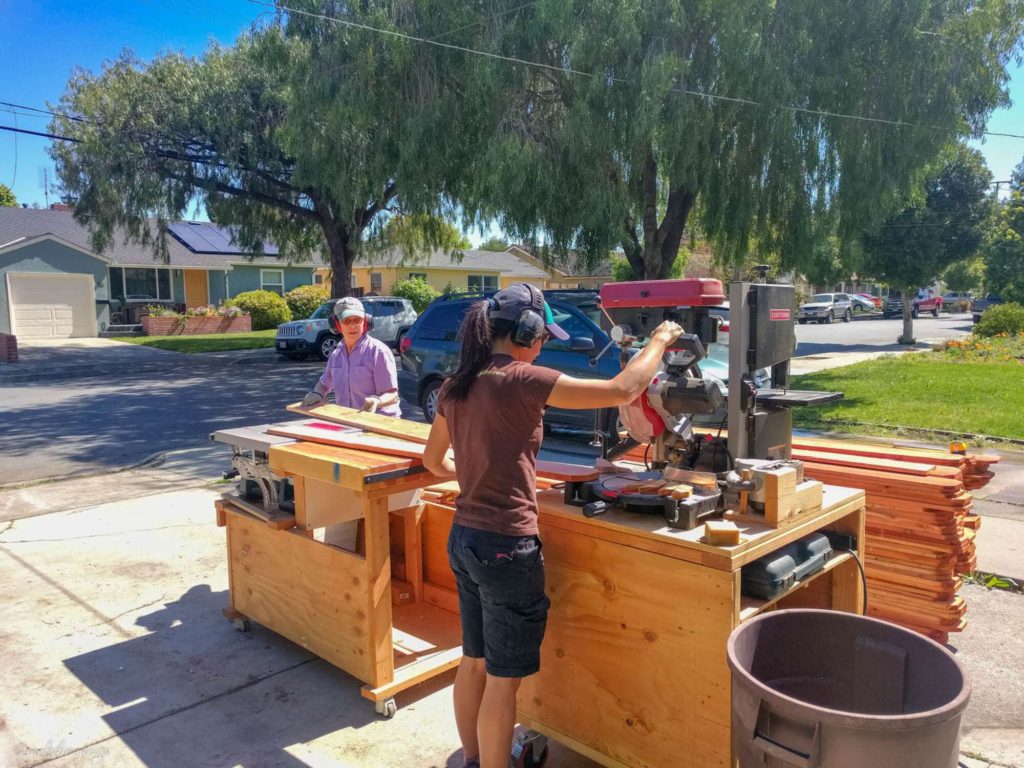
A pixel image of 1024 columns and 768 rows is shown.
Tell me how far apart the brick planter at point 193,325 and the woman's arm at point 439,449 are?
29.7 metres

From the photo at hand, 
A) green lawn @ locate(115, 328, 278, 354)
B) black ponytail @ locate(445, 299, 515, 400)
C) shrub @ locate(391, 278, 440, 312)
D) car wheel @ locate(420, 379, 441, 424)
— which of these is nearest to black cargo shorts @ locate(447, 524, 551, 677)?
black ponytail @ locate(445, 299, 515, 400)

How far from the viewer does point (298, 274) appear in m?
36.2

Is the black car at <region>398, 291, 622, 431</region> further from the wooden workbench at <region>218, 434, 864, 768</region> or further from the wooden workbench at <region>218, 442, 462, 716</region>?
the wooden workbench at <region>218, 434, 864, 768</region>

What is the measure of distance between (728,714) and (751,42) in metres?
10.7

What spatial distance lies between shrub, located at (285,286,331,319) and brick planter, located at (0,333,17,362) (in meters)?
12.8

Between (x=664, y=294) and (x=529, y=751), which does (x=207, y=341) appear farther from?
(x=664, y=294)

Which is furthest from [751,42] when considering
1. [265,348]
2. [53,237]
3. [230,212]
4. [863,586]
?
[53,237]

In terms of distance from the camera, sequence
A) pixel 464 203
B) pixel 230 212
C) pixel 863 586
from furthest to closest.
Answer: pixel 230 212, pixel 464 203, pixel 863 586

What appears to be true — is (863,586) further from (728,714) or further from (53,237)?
(53,237)

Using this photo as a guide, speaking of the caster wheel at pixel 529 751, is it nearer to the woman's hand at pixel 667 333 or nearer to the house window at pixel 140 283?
the woman's hand at pixel 667 333

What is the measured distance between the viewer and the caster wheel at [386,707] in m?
3.54

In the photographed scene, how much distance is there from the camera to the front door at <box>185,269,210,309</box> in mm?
33469

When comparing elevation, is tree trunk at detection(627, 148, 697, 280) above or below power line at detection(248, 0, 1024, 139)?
below

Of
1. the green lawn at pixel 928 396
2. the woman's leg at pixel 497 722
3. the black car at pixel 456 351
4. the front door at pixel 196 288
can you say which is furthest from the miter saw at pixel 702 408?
the front door at pixel 196 288
